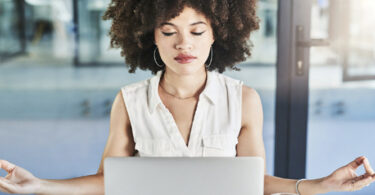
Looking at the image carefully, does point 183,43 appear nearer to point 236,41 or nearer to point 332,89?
point 236,41

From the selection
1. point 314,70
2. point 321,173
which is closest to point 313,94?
point 314,70

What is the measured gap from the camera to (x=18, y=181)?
Result: 1.17 meters

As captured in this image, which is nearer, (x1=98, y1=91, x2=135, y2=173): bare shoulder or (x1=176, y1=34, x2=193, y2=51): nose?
(x1=176, y1=34, x2=193, y2=51): nose

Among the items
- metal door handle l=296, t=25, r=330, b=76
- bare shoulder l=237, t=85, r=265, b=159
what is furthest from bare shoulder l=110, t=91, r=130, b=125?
metal door handle l=296, t=25, r=330, b=76

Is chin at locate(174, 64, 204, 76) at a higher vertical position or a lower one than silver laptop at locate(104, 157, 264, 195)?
higher

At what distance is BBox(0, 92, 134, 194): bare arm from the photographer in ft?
3.77

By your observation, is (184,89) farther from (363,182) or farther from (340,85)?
(340,85)

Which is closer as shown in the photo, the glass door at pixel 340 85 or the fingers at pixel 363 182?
the fingers at pixel 363 182

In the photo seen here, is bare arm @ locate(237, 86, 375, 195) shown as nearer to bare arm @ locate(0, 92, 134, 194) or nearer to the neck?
the neck

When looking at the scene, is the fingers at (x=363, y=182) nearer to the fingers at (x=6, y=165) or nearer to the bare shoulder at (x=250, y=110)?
the bare shoulder at (x=250, y=110)

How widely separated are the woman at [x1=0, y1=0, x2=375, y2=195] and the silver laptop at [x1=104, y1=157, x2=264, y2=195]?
0.56 meters

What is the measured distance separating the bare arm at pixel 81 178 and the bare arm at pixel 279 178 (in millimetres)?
438

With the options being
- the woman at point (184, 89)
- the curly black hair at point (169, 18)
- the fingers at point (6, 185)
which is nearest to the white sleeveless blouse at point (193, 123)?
the woman at point (184, 89)

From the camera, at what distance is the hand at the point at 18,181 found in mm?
1116
